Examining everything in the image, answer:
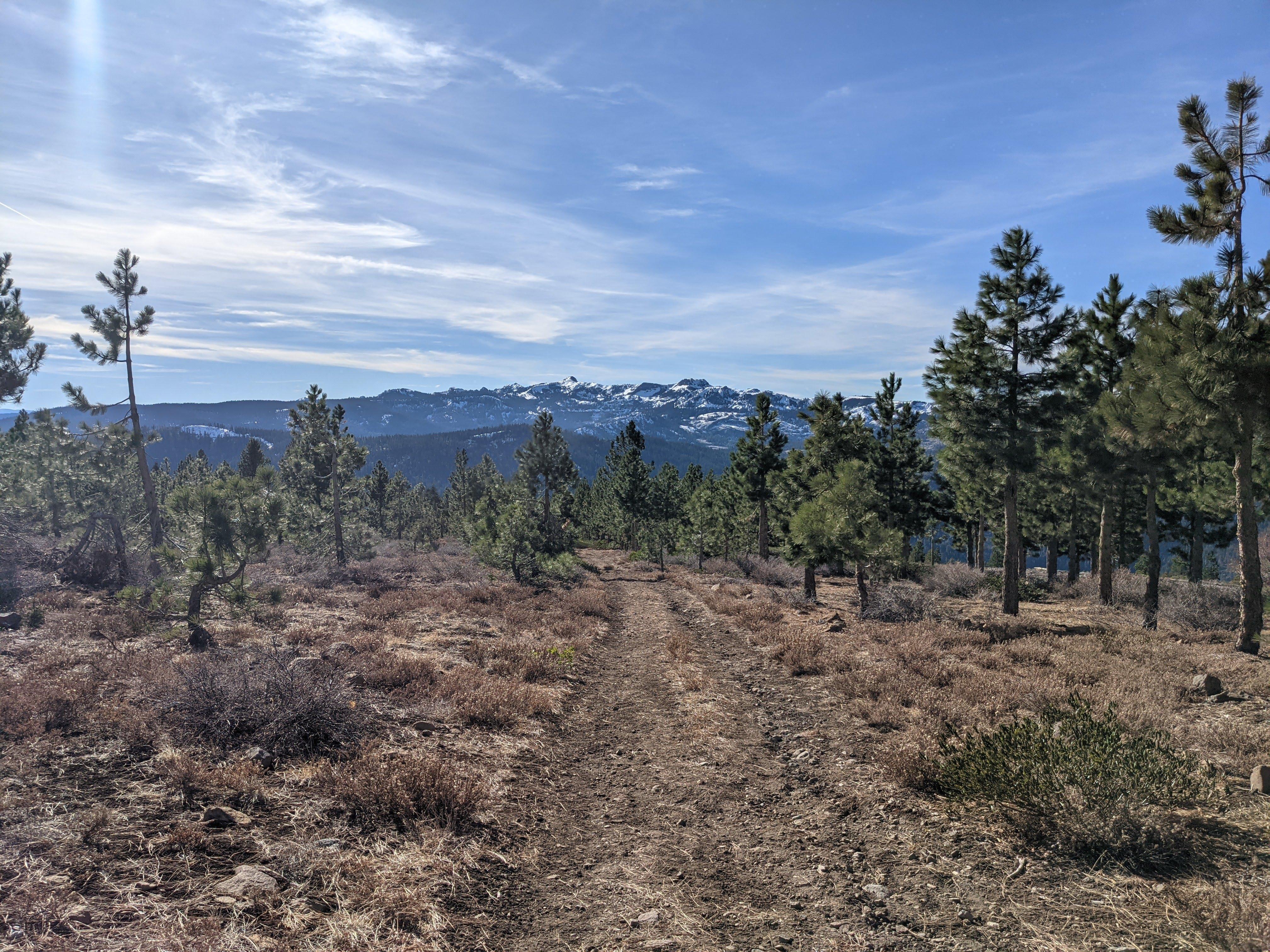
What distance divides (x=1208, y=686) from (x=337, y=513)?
36.0 meters

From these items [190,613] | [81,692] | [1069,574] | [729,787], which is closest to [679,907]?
[729,787]

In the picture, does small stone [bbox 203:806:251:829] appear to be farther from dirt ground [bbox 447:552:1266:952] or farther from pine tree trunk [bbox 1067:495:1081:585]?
pine tree trunk [bbox 1067:495:1081:585]

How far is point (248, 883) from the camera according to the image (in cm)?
454

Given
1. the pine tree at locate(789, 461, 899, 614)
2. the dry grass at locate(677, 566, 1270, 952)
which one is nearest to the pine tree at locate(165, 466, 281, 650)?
the dry grass at locate(677, 566, 1270, 952)

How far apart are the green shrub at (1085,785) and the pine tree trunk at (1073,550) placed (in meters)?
28.0

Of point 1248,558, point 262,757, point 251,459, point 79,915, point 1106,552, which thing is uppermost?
point 251,459

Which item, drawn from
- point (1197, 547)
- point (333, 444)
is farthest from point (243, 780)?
point (1197, 547)

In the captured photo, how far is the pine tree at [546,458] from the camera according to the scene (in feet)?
151

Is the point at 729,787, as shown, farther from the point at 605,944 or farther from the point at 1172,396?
the point at 1172,396

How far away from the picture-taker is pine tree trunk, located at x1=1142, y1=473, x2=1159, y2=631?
1817 centimetres

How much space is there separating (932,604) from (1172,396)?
895 centimetres

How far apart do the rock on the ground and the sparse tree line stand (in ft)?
28.5

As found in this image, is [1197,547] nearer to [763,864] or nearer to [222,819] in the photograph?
[763,864]

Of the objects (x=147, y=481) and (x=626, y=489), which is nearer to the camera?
(x=147, y=481)
